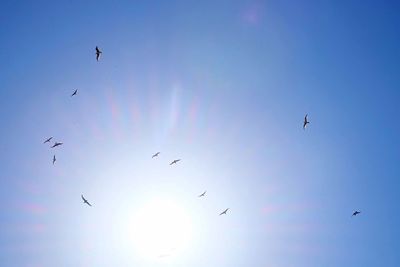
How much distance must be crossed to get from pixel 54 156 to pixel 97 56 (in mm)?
15290

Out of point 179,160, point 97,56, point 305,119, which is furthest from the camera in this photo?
point 179,160

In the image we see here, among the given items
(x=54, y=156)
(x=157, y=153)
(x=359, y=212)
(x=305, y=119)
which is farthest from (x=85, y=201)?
(x=359, y=212)

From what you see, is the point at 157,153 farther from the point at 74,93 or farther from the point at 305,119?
the point at 305,119

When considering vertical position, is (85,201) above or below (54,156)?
below

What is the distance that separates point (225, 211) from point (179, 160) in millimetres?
10036

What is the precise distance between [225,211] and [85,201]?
1980 cm

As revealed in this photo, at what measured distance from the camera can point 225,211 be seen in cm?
5512

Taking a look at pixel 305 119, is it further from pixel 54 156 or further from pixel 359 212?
pixel 54 156

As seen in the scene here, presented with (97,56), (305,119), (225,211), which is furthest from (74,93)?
(305,119)

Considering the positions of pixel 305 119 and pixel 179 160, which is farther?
pixel 179 160

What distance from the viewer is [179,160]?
2136 inches

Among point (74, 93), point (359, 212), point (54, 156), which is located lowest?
point (359, 212)

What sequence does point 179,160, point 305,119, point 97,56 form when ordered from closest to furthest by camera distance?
point 97,56, point 305,119, point 179,160

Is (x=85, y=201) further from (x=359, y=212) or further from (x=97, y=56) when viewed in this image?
(x=359, y=212)
